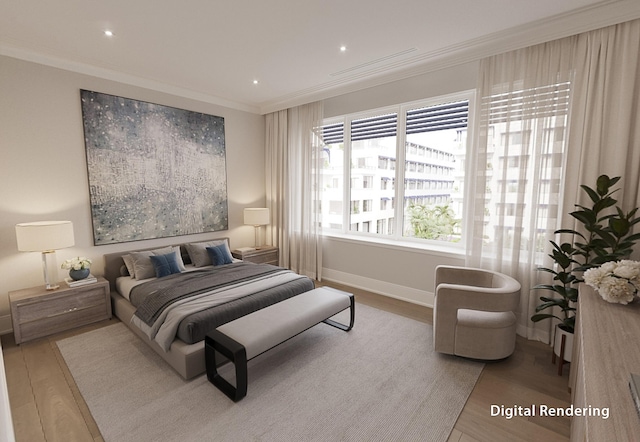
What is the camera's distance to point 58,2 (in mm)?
2225

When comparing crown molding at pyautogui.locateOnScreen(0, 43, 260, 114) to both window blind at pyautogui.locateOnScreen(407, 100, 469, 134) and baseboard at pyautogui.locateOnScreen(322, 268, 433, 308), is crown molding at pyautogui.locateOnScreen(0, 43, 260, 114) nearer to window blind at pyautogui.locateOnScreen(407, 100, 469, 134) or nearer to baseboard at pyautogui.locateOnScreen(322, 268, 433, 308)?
window blind at pyautogui.locateOnScreen(407, 100, 469, 134)

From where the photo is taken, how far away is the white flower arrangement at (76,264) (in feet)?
10.2

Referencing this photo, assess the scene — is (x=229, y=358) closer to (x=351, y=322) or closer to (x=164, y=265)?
(x=351, y=322)

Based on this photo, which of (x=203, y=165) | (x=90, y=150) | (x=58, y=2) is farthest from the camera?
(x=203, y=165)

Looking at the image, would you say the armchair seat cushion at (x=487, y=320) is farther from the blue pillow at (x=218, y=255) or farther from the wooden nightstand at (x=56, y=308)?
the wooden nightstand at (x=56, y=308)

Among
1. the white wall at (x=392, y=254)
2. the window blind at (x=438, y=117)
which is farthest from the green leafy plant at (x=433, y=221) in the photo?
the window blind at (x=438, y=117)

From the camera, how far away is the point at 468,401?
6.78ft

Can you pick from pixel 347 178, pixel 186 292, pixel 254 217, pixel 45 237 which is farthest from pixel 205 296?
pixel 347 178

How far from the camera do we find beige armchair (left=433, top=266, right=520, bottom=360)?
2.33 metres

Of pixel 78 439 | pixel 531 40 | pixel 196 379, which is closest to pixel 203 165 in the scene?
pixel 196 379

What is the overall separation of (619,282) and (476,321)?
39.2 inches

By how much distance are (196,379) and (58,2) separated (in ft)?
10.1

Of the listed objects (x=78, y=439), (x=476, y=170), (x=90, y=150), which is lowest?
(x=78, y=439)

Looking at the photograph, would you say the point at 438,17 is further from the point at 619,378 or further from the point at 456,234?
the point at 619,378
